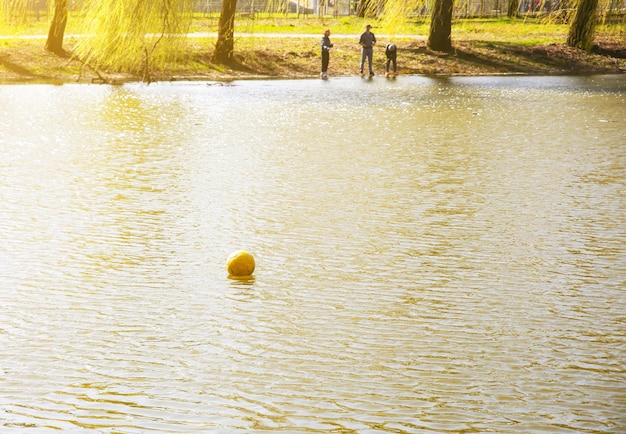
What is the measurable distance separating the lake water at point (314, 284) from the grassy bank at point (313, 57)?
14.2 meters

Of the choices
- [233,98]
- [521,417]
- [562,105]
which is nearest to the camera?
[521,417]

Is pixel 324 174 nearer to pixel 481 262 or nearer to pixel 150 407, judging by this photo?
pixel 481 262

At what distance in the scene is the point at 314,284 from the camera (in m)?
7.34

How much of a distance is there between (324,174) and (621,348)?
6580 mm

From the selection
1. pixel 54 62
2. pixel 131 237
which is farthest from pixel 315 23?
pixel 131 237

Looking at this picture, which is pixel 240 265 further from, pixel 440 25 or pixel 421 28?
pixel 421 28

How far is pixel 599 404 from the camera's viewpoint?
5020 mm

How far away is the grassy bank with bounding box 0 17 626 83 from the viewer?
29453 millimetres

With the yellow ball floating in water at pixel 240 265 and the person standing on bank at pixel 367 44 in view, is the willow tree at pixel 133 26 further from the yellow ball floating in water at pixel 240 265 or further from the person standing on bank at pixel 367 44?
the yellow ball floating in water at pixel 240 265

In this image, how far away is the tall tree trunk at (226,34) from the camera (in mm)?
29484

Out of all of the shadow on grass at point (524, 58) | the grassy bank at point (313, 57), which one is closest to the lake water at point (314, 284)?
the grassy bank at point (313, 57)

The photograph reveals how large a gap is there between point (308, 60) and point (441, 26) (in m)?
5.00

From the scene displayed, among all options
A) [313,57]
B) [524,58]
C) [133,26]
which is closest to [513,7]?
[524,58]

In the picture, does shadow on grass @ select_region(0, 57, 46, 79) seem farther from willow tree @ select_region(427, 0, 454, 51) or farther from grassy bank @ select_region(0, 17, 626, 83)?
willow tree @ select_region(427, 0, 454, 51)
